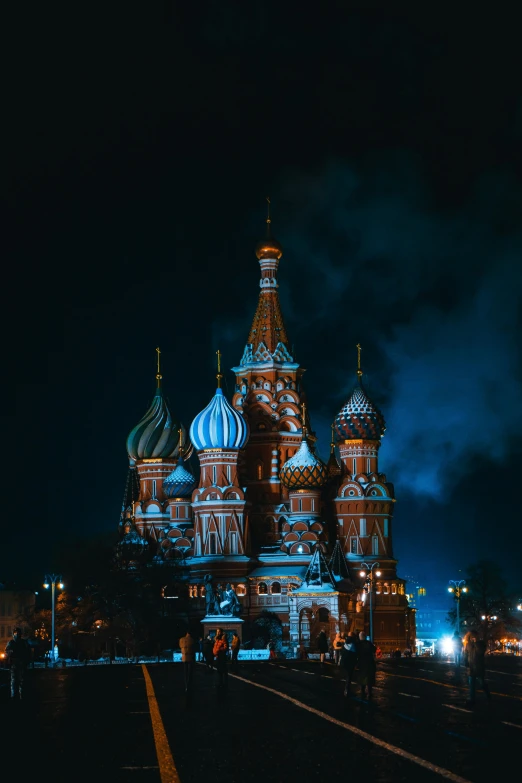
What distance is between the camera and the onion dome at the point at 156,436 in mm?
84062

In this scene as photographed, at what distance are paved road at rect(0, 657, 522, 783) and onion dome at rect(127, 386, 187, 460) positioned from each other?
183ft

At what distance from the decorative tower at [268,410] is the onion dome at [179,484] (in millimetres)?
3602

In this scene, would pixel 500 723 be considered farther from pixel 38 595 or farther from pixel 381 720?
pixel 38 595

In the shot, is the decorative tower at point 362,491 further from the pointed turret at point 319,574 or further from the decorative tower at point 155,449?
the decorative tower at point 155,449

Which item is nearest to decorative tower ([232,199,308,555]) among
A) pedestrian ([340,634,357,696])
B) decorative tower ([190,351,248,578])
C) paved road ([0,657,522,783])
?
decorative tower ([190,351,248,578])

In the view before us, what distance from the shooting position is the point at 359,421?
7956cm

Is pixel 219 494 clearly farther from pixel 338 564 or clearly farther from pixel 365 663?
pixel 365 663

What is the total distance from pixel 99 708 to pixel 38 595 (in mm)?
80503

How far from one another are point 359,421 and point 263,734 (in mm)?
62880

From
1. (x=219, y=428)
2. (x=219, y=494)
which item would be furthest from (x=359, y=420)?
(x=219, y=494)

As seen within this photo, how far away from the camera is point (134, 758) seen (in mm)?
14750

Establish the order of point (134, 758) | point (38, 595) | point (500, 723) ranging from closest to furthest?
point (134, 758), point (500, 723), point (38, 595)

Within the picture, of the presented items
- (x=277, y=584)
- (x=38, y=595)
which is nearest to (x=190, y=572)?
(x=277, y=584)

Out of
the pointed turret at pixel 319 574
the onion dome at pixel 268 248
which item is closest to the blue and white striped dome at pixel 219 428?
the pointed turret at pixel 319 574
